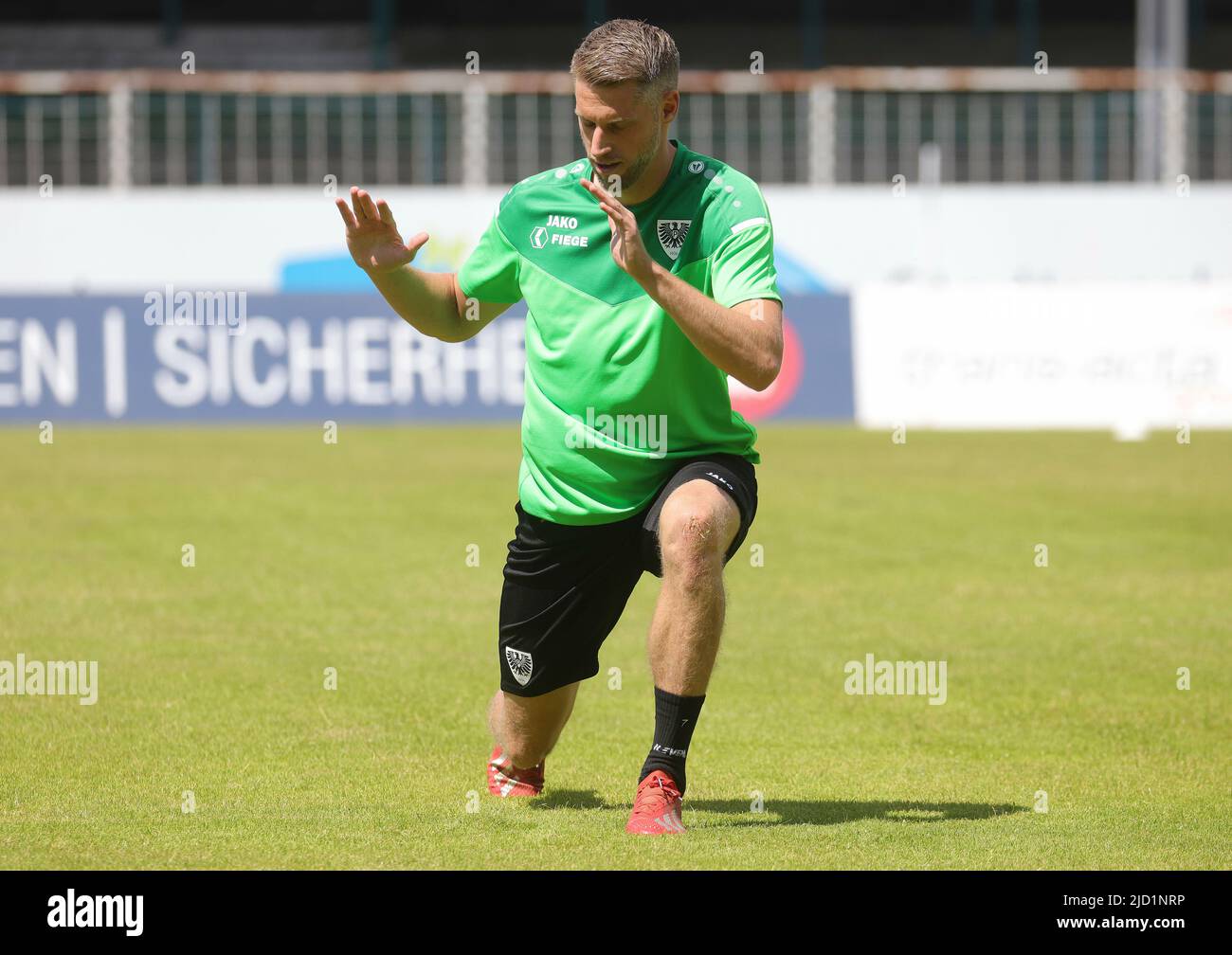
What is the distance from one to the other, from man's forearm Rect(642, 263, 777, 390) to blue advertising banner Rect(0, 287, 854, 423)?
54.0ft

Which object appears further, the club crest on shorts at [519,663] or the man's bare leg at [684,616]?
the club crest on shorts at [519,663]

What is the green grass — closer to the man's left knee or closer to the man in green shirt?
the man in green shirt

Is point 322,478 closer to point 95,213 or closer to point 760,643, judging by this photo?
point 760,643

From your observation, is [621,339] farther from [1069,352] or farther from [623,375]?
[1069,352]

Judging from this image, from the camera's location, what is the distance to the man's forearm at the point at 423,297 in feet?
20.2

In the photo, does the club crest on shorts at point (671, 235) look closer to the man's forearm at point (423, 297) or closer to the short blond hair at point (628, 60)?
the short blond hair at point (628, 60)

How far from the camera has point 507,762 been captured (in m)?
6.28

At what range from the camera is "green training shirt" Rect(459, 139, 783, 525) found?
578cm
